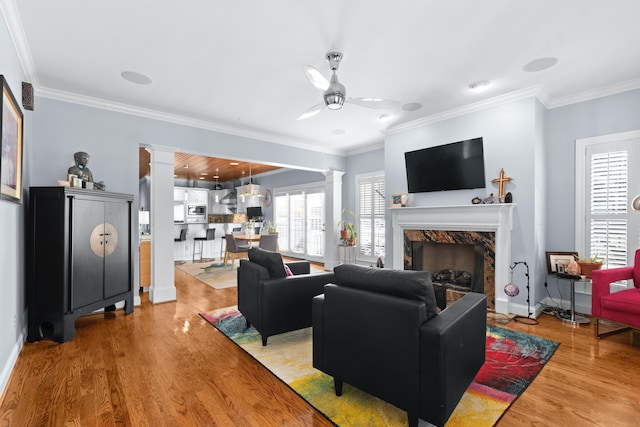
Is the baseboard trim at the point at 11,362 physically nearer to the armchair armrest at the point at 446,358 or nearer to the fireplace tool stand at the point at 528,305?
the armchair armrest at the point at 446,358

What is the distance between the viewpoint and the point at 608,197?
12.3 ft

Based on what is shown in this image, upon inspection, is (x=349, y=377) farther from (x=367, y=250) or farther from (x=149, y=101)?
(x=367, y=250)

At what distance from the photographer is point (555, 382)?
2.35 m

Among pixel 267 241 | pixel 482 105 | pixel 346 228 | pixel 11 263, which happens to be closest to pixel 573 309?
pixel 482 105

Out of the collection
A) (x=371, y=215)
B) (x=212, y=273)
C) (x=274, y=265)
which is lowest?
(x=212, y=273)

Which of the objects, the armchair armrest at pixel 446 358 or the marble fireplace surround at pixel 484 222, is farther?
the marble fireplace surround at pixel 484 222

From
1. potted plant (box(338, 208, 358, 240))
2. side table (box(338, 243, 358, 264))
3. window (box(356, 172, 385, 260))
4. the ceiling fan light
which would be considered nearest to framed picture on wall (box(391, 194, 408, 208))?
window (box(356, 172, 385, 260))

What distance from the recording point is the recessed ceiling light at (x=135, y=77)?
3.35m

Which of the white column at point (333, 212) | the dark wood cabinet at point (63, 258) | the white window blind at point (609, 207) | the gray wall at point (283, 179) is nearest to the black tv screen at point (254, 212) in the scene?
the gray wall at point (283, 179)

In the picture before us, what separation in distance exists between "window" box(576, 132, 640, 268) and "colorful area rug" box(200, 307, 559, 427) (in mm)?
1599

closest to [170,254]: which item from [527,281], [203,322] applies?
[203,322]

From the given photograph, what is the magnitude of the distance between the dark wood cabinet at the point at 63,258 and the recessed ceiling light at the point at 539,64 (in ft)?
15.5

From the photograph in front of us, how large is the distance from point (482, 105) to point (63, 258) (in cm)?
516

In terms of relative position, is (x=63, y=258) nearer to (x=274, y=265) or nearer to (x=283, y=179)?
(x=274, y=265)
